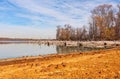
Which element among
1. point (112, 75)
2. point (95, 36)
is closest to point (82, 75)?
point (112, 75)

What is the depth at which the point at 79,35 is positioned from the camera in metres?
136

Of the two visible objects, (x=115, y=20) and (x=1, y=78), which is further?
(x=115, y=20)

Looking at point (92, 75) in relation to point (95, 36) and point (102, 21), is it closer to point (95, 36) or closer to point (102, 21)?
point (102, 21)

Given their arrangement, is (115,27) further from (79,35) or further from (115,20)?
(79,35)

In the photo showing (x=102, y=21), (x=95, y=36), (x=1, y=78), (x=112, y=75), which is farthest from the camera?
(x=95, y=36)

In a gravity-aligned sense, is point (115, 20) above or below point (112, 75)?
above

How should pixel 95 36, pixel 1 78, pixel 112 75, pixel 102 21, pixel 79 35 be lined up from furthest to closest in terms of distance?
1. pixel 79 35
2. pixel 95 36
3. pixel 102 21
4. pixel 1 78
5. pixel 112 75

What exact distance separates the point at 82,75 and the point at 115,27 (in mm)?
83340

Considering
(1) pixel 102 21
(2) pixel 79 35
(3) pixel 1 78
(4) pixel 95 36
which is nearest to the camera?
(3) pixel 1 78

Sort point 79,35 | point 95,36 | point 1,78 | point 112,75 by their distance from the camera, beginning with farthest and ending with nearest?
point 79,35 → point 95,36 → point 1,78 → point 112,75

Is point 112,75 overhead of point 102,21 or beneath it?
beneath

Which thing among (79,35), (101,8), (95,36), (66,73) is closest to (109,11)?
(101,8)

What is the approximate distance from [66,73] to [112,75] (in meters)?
2.33

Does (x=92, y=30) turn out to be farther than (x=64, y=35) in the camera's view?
No
